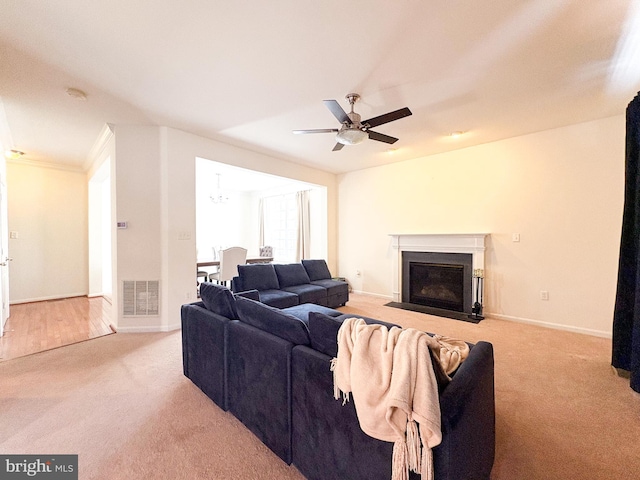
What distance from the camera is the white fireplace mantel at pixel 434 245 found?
4.43 meters

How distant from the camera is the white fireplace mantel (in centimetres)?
443

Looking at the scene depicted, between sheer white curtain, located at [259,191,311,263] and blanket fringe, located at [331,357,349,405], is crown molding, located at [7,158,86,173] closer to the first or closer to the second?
sheer white curtain, located at [259,191,311,263]

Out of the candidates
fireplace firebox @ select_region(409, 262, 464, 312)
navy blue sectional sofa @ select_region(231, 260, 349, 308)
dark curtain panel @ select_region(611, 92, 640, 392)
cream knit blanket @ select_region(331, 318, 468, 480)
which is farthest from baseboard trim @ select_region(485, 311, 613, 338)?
cream knit blanket @ select_region(331, 318, 468, 480)

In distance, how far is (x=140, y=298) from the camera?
3.76 metres

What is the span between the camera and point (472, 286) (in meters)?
4.50

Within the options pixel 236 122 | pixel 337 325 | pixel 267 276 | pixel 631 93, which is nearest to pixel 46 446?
pixel 337 325

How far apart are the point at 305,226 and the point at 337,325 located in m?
6.09

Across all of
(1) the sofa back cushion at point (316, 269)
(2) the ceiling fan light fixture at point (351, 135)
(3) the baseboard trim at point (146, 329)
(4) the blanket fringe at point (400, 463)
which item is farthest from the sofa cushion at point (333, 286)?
(4) the blanket fringe at point (400, 463)

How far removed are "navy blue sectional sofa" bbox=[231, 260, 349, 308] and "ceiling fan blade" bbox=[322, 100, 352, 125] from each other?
248 cm

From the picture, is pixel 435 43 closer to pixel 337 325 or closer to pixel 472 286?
pixel 337 325

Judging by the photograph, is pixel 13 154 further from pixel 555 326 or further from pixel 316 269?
pixel 555 326

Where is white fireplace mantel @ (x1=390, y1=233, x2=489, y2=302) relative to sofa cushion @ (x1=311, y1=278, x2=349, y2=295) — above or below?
above

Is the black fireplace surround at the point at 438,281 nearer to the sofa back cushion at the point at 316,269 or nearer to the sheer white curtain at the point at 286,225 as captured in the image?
the sofa back cushion at the point at 316,269

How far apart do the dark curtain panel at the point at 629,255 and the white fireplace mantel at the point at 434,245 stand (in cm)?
187
